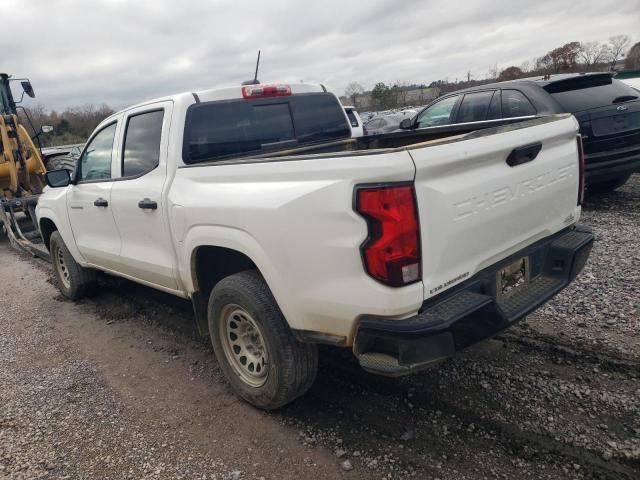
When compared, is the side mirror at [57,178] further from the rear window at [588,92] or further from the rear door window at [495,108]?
the rear window at [588,92]

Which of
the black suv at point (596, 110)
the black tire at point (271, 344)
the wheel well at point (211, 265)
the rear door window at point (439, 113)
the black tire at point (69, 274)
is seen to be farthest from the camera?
the rear door window at point (439, 113)

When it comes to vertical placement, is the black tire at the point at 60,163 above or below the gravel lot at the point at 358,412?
above

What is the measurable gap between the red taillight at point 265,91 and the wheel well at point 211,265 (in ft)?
4.21

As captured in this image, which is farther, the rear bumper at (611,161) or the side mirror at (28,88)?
the side mirror at (28,88)

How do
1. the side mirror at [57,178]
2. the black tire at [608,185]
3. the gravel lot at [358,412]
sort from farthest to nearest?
the black tire at [608,185]
the side mirror at [57,178]
the gravel lot at [358,412]

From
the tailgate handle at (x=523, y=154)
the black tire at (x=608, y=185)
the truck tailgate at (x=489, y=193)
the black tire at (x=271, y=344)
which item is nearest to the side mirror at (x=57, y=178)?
the black tire at (x=271, y=344)

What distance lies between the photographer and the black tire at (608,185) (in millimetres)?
6871

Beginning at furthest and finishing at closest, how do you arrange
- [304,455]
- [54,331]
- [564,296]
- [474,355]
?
[54,331] → [564,296] → [474,355] → [304,455]

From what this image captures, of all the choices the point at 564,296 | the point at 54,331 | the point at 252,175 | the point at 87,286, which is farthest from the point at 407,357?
the point at 87,286

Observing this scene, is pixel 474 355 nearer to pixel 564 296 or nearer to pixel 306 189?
pixel 564 296

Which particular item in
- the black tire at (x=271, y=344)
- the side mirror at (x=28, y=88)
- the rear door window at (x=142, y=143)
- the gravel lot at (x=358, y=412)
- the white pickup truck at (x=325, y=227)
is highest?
the side mirror at (x=28, y=88)

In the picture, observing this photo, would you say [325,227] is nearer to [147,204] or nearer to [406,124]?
[147,204]

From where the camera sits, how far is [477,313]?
2344 millimetres

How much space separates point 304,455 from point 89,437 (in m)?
1.42
